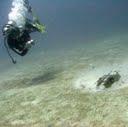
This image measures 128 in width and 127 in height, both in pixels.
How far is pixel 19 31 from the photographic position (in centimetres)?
1028

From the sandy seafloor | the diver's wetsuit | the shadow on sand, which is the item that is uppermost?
the diver's wetsuit

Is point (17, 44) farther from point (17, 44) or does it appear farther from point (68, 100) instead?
point (68, 100)

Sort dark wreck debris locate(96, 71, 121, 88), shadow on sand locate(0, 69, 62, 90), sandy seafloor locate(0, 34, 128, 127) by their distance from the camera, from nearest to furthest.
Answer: sandy seafloor locate(0, 34, 128, 127)
dark wreck debris locate(96, 71, 121, 88)
shadow on sand locate(0, 69, 62, 90)

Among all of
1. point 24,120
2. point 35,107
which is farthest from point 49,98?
point 24,120

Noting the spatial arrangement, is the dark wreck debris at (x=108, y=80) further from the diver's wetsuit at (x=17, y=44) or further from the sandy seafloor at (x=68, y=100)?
the diver's wetsuit at (x=17, y=44)

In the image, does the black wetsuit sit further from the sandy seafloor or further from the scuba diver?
the sandy seafloor

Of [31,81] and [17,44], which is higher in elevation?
[17,44]

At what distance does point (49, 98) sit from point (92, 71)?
134 inches

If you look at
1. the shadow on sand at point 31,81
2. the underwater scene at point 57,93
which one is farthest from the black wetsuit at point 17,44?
the shadow on sand at point 31,81

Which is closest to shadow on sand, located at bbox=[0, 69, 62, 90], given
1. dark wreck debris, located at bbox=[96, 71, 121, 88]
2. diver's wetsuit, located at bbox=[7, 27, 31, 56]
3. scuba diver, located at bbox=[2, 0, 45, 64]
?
dark wreck debris, located at bbox=[96, 71, 121, 88]

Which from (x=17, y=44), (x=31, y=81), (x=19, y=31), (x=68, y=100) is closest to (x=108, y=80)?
(x=68, y=100)

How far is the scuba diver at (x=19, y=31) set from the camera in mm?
10016

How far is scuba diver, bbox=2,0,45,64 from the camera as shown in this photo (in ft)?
32.9

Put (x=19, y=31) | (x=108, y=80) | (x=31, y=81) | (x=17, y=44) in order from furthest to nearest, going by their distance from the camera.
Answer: (x=31, y=81) < (x=108, y=80) < (x=19, y=31) < (x=17, y=44)
